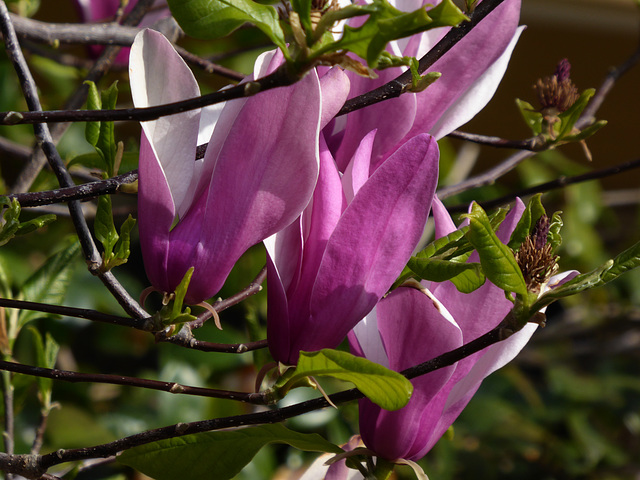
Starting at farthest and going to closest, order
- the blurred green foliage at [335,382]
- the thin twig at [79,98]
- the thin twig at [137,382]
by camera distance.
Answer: the blurred green foliage at [335,382] < the thin twig at [79,98] < the thin twig at [137,382]

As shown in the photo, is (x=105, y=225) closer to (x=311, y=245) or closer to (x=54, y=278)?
(x=311, y=245)

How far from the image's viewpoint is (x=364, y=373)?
0.36 meters

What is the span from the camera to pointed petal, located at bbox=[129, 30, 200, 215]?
1.24 feet

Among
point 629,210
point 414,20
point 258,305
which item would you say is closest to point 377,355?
point 414,20

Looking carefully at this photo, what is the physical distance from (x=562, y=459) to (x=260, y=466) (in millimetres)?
776

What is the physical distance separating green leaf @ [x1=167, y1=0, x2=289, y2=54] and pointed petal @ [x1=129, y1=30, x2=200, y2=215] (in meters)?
0.07

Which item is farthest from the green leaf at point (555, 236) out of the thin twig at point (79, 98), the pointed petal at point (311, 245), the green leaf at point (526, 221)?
the thin twig at point (79, 98)

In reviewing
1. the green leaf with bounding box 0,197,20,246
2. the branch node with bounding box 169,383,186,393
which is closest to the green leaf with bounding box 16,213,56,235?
the green leaf with bounding box 0,197,20,246

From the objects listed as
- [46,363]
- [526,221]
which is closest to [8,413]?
[46,363]

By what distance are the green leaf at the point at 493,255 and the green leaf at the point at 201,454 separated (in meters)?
0.18

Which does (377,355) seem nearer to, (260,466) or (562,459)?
(260,466)

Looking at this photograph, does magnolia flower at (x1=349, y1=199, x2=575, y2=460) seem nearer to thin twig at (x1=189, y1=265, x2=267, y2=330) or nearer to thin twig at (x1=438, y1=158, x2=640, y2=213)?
thin twig at (x1=189, y1=265, x2=267, y2=330)

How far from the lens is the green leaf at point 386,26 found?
0.29 metres

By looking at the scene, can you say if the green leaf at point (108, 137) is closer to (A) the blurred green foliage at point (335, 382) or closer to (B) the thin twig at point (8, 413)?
(B) the thin twig at point (8, 413)
